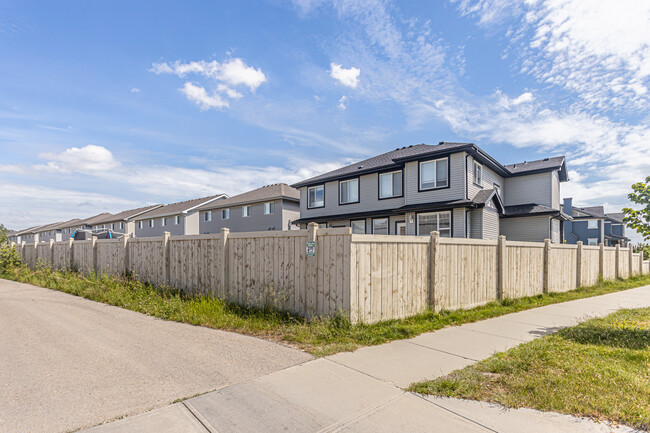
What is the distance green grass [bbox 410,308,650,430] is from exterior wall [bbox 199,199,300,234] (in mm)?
22736

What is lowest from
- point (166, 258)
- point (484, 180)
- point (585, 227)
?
point (166, 258)

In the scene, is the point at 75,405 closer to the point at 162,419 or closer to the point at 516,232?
the point at 162,419

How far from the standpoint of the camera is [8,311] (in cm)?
830

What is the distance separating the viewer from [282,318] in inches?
263

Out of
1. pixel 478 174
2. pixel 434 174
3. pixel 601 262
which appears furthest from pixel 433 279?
pixel 601 262

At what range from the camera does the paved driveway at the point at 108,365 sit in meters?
3.42

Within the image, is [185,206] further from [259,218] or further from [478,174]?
[478,174]

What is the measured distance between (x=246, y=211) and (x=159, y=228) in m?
13.8

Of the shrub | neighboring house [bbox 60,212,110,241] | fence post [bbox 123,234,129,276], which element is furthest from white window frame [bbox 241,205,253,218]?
neighboring house [bbox 60,212,110,241]

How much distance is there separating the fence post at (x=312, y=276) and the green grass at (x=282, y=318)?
12.1 inches

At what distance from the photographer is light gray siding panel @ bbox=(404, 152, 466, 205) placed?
16.0 meters

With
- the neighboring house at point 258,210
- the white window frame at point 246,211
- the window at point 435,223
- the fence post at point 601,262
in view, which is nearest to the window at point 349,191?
the window at point 435,223

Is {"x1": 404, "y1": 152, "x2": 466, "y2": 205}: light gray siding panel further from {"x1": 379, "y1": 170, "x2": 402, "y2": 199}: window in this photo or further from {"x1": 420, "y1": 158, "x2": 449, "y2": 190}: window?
{"x1": 379, "y1": 170, "x2": 402, "y2": 199}: window

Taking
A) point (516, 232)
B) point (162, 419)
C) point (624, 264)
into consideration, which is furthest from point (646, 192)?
point (624, 264)
